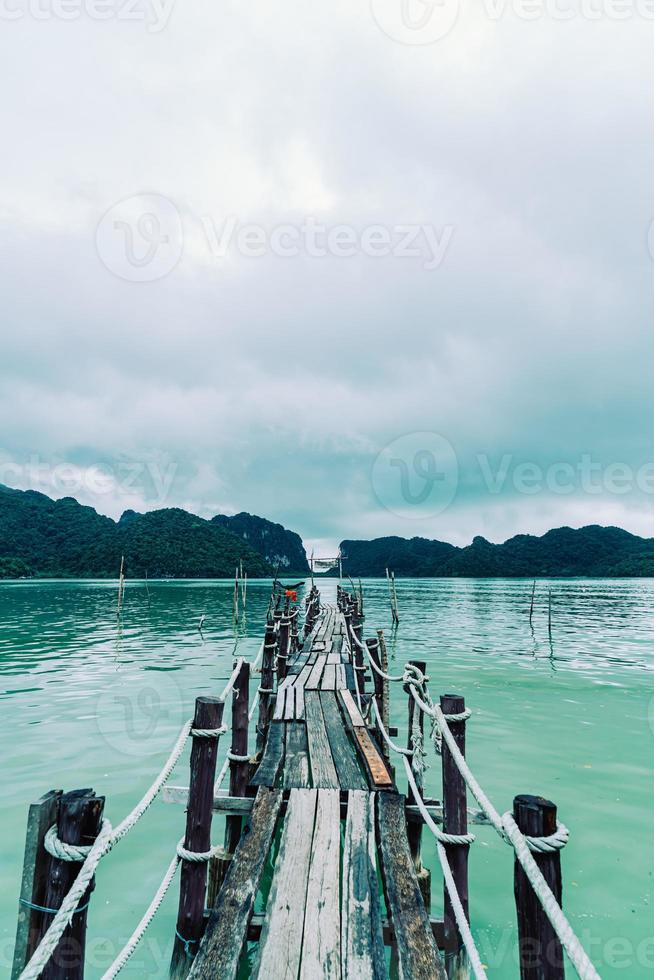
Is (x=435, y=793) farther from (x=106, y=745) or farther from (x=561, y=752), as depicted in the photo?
(x=106, y=745)

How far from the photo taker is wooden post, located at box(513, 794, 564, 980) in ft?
7.71

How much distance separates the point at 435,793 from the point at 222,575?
418ft

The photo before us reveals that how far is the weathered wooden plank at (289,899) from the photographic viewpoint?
300 cm

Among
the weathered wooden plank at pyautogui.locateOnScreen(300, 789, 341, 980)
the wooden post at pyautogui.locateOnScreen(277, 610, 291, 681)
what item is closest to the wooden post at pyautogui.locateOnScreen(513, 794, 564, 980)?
the weathered wooden plank at pyautogui.locateOnScreen(300, 789, 341, 980)

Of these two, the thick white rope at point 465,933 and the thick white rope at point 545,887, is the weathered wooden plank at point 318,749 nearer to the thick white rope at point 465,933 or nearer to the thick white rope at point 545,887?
the thick white rope at point 465,933

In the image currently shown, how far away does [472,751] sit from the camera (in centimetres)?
1077

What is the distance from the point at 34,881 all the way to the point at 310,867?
247 cm

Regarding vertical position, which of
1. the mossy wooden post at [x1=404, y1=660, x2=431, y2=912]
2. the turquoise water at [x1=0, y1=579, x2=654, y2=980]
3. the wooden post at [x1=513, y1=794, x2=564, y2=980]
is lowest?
the turquoise water at [x1=0, y1=579, x2=654, y2=980]

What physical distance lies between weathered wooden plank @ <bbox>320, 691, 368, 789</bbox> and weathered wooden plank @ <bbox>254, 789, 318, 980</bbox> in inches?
25.5

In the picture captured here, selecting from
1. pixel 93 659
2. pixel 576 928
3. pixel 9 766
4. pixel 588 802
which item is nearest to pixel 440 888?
pixel 576 928

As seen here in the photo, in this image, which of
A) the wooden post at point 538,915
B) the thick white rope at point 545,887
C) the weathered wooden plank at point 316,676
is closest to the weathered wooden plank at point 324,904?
the wooden post at point 538,915

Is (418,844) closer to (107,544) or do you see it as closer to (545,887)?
(545,887)

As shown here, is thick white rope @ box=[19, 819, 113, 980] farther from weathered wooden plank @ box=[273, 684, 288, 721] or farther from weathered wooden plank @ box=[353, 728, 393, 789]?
weathered wooden plank @ box=[273, 684, 288, 721]

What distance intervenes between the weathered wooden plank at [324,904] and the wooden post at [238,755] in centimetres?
179
